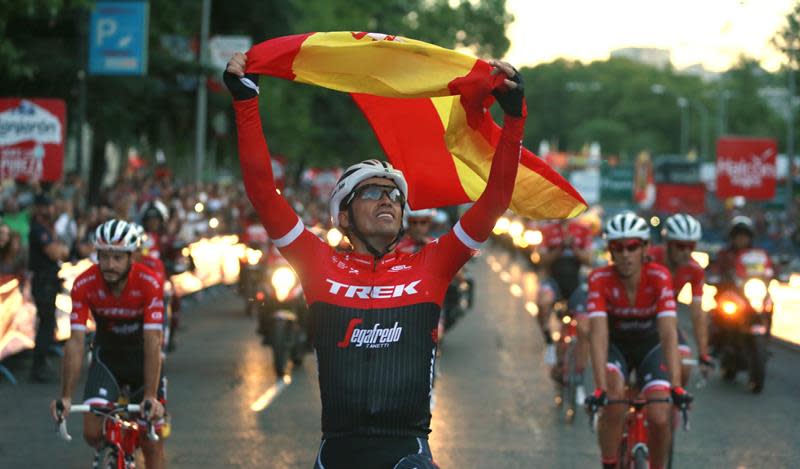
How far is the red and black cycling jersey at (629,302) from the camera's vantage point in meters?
9.66

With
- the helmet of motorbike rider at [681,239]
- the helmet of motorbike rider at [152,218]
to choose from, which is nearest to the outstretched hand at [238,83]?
the helmet of motorbike rider at [681,239]

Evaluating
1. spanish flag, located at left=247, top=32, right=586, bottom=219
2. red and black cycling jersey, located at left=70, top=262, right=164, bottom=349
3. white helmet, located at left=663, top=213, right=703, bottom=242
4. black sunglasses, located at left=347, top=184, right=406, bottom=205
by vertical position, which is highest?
spanish flag, located at left=247, top=32, right=586, bottom=219

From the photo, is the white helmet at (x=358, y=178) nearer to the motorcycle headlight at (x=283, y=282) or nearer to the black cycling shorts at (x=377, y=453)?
the black cycling shorts at (x=377, y=453)

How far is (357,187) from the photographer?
5664mm

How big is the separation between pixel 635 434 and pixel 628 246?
1154 mm

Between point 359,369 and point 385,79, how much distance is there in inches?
51.0

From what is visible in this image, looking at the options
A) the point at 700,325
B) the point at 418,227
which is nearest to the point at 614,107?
the point at 418,227

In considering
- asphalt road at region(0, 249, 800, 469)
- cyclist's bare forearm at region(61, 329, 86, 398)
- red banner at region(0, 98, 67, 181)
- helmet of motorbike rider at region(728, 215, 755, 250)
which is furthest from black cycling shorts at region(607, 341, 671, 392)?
red banner at region(0, 98, 67, 181)

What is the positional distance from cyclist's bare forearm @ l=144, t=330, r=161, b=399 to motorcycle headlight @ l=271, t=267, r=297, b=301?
9134 mm

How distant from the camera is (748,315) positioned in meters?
17.3

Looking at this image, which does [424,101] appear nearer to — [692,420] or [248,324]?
[692,420]

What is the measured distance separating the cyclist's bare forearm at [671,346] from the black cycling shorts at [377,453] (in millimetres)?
4158

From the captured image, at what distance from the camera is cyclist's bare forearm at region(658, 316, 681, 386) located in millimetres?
9375

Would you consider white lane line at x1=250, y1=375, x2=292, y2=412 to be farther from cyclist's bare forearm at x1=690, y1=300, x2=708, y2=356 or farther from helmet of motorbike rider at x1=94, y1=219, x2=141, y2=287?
helmet of motorbike rider at x1=94, y1=219, x2=141, y2=287
